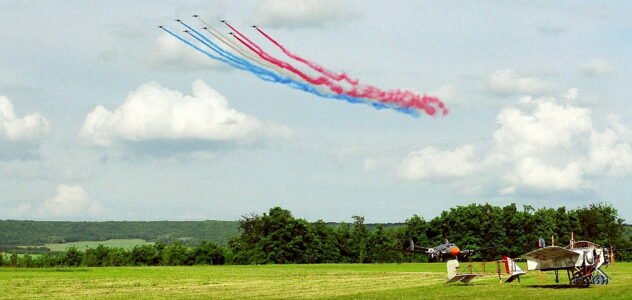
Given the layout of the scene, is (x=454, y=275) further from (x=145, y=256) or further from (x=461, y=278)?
(x=145, y=256)

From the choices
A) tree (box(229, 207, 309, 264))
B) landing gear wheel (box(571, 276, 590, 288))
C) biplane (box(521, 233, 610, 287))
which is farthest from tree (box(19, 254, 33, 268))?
landing gear wheel (box(571, 276, 590, 288))

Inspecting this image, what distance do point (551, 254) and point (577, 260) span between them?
71.5 inches

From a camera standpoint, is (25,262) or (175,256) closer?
(25,262)

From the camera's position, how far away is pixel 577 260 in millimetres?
53781

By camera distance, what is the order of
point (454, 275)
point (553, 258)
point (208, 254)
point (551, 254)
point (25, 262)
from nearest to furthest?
point (551, 254), point (553, 258), point (454, 275), point (25, 262), point (208, 254)

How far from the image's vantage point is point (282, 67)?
63.0 m

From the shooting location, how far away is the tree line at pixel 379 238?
138500mm

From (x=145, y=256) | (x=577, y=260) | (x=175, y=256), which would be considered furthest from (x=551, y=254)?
(x=145, y=256)

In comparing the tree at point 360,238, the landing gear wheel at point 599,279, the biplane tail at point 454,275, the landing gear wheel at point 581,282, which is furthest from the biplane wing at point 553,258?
the tree at point 360,238

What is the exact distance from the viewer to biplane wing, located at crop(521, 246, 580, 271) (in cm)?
5331

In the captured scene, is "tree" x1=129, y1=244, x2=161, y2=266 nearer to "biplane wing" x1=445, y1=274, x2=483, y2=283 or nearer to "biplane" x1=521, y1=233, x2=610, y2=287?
"biplane wing" x1=445, y1=274, x2=483, y2=283

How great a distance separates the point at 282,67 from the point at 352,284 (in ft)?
61.9

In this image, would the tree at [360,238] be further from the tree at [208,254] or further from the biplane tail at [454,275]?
the biplane tail at [454,275]

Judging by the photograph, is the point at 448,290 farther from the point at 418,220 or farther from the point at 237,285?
the point at 418,220
